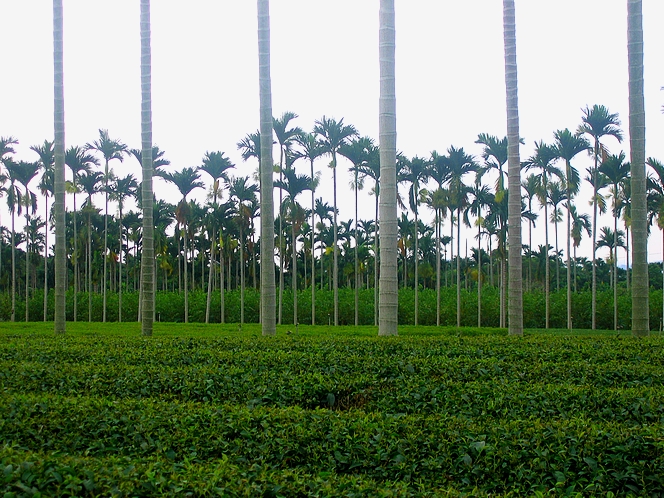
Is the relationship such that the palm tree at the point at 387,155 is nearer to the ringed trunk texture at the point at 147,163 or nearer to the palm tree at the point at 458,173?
the ringed trunk texture at the point at 147,163

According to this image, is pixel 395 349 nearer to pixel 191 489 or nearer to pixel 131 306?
pixel 191 489

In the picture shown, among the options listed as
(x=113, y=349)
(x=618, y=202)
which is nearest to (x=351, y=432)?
(x=113, y=349)

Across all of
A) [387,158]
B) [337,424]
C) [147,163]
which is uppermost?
[147,163]

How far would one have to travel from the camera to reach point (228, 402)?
20.7 feet

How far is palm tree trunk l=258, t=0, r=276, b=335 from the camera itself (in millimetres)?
14281

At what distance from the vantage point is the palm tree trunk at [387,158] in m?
11.8

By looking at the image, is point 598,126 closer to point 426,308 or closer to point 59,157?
point 426,308

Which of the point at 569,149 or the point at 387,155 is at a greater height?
the point at 569,149

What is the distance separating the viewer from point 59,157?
1731cm

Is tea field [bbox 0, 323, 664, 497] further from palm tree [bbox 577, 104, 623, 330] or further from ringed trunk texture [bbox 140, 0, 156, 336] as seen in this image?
palm tree [bbox 577, 104, 623, 330]

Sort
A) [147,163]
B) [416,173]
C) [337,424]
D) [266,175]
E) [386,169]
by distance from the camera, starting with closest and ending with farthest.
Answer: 1. [337,424]
2. [386,169]
3. [266,175]
4. [147,163]
5. [416,173]

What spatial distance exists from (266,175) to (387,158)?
3677 millimetres

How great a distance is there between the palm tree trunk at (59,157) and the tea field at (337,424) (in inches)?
370

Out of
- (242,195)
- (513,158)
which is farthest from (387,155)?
(242,195)
